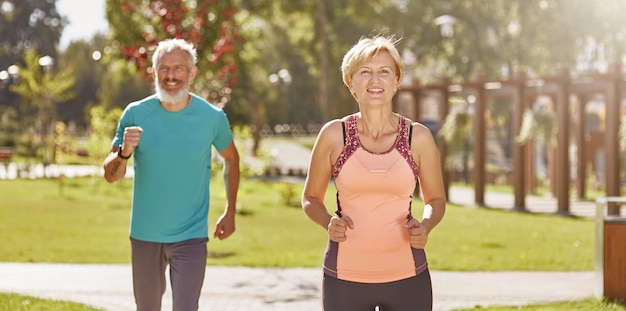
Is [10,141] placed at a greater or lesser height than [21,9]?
lesser

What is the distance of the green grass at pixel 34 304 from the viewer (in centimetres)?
901

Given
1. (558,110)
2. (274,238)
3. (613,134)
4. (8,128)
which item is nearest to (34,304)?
(274,238)

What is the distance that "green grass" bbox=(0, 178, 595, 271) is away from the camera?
45.8 feet

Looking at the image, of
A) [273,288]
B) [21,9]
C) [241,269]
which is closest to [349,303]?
[273,288]

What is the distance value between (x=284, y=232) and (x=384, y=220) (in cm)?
1476

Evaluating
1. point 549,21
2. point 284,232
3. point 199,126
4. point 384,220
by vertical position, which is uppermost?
point 549,21

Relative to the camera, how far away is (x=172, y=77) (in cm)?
551

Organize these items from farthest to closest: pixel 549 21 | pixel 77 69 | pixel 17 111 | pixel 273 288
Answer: pixel 77 69
pixel 17 111
pixel 549 21
pixel 273 288

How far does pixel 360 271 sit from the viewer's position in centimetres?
407

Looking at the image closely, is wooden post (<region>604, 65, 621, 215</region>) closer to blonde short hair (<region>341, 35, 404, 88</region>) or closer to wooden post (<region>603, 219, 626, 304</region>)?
wooden post (<region>603, 219, 626, 304</region>)

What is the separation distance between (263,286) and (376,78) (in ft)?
23.7

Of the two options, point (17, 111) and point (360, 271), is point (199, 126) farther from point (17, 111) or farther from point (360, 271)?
point (17, 111)

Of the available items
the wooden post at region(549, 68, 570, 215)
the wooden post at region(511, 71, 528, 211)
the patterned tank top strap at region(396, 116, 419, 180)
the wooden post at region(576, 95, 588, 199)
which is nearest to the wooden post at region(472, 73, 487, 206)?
the wooden post at region(511, 71, 528, 211)

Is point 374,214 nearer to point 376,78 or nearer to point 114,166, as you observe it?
point 376,78
